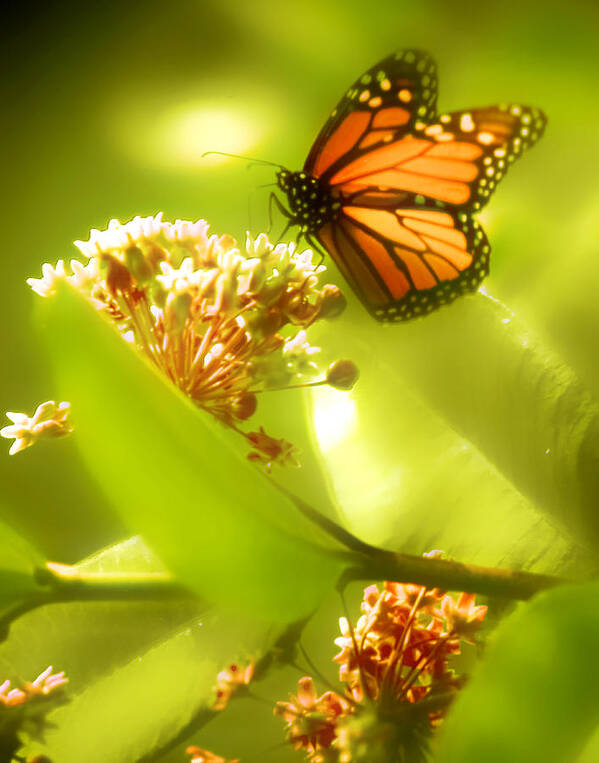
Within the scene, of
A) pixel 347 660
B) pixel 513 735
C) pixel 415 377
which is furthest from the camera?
pixel 415 377

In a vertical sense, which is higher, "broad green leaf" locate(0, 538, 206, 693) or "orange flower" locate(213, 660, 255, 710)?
"broad green leaf" locate(0, 538, 206, 693)

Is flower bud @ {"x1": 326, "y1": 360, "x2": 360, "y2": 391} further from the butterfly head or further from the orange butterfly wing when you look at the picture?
the butterfly head

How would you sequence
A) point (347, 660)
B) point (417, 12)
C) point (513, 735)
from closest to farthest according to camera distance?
point (513, 735) < point (347, 660) < point (417, 12)

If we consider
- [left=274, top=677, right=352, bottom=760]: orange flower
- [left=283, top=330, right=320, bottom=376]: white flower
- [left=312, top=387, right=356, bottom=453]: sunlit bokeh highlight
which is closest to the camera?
[left=274, top=677, right=352, bottom=760]: orange flower

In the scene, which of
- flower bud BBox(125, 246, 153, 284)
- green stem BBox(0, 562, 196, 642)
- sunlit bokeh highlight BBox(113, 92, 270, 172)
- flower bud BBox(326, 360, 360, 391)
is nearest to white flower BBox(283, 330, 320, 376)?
flower bud BBox(326, 360, 360, 391)

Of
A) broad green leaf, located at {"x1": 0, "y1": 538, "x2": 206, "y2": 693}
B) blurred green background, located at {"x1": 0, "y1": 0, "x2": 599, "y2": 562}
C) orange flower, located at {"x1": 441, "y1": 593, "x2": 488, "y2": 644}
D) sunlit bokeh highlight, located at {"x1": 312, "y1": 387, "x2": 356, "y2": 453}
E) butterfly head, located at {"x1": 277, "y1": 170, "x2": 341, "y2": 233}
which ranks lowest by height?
orange flower, located at {"x1": 441, "y1": 593, "x2": 488, "y2": 644}

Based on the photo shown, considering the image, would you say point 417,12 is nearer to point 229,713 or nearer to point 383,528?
point 383,528

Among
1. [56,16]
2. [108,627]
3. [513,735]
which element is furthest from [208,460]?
[56,16]
